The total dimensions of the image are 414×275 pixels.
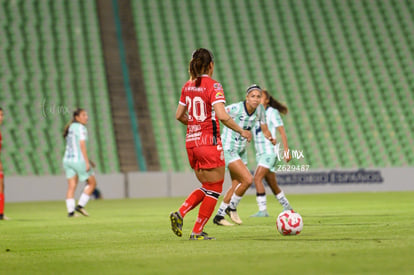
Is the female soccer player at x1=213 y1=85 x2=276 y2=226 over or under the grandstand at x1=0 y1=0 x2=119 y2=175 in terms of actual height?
under

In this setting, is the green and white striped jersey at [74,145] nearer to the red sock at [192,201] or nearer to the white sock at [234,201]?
the white sock at [234,201]

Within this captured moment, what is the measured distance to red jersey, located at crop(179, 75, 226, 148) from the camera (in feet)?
23.5

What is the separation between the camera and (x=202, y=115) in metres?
7.22

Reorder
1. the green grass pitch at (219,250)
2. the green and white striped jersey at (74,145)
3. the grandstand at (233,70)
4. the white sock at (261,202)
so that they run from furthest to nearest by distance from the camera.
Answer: the grandstand at (233,70), the green and white striped jersey at (74,145), the white sock at (261,202), the green grass pitch at (219,250)

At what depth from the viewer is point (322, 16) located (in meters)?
28.2

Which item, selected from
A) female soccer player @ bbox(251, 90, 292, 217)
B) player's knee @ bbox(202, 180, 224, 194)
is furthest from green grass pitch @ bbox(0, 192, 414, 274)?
female soccer player @ bbox(251, 90, 292, 217)

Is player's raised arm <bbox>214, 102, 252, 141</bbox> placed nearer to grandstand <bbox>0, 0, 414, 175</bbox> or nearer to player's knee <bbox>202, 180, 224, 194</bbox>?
player's knee <bbox>202, 180, 224, 194</bbox>

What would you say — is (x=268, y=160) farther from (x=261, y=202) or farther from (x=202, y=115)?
(x=202, y=115)

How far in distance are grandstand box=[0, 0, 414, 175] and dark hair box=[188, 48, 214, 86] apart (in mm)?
14884

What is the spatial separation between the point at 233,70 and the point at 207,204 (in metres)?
19.0

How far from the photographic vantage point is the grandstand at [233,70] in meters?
22.8

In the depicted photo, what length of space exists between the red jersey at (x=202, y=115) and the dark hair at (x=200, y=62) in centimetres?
7

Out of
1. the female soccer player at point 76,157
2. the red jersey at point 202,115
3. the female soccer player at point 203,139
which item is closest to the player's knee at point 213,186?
the female soccer player at point 203,139

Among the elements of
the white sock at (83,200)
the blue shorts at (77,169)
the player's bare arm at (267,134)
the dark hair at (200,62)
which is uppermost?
the dark hair at (200,62)
